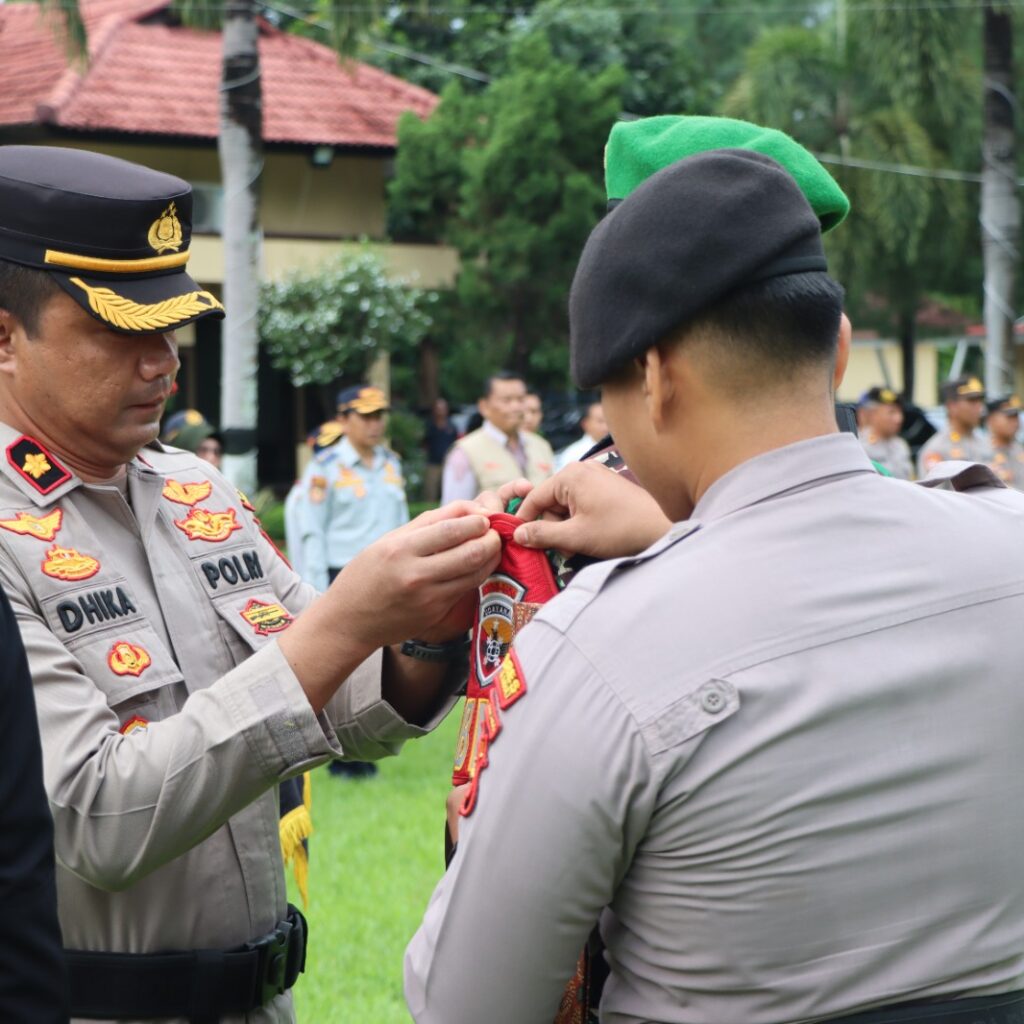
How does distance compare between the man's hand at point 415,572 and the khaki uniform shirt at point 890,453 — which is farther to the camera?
the khaki uniform shirt at point 890,453

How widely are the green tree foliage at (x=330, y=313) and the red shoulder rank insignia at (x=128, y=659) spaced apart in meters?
18.3

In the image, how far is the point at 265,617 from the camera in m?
2.27

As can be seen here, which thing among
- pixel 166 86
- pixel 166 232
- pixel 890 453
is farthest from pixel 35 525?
pixel 166 86

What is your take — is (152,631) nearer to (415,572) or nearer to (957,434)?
(415,572)

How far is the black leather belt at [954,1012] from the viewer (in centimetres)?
133

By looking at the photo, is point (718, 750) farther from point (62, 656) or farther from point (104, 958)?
point (104, 958)

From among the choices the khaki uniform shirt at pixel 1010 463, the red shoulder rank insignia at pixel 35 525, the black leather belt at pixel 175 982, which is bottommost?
the khaki uniform shirt at pixel 1010 463

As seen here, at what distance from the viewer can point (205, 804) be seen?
71.7 inches

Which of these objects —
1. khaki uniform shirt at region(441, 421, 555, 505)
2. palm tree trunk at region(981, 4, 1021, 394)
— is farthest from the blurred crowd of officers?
khaki uniform shirt at region(441, 421, 555, 505)

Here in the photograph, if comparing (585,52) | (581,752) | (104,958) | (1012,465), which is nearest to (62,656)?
(104,958)

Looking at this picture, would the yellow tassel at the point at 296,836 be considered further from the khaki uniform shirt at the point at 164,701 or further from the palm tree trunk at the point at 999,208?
the palm tree trunk at the point at 999,208

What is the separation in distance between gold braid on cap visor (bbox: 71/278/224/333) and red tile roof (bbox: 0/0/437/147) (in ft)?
60.9

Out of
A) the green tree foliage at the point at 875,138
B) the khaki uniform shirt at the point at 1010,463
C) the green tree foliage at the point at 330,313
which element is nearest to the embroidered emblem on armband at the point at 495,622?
the khaki uniform shirt at the point at 1010,463

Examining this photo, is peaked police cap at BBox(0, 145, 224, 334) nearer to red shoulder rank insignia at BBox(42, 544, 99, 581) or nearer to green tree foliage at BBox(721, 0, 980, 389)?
red shoulder rank insignia at BBox(42, 544, 99, 581)
